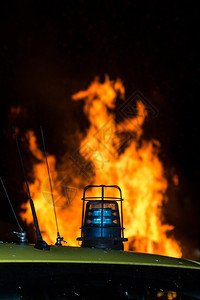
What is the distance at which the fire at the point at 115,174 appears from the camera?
19.5 meters

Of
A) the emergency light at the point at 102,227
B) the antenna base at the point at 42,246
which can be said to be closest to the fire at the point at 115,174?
the emergency light at the point at 102,227

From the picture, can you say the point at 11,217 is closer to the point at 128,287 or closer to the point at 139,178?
the point at 139,178

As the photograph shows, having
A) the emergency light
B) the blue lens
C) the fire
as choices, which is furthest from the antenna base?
the fire

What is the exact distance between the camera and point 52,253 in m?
2.43

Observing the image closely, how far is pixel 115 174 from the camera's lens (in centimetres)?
2048

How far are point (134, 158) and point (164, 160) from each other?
9.06ft

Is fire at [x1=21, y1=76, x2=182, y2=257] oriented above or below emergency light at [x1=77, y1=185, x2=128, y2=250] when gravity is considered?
above

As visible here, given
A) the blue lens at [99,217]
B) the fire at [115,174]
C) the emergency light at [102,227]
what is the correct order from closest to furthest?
1. the emergency light at [102,227]
2. the blue lens at [99,217]
3. the fire at [115,174]

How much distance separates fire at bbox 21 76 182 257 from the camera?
19.5 metres

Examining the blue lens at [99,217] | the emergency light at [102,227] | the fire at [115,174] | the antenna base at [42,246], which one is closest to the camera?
the antenna base at [42,246]

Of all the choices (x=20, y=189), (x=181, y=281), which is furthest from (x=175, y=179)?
(x=181, y=281)

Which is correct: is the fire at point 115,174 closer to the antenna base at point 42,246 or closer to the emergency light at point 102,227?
the emergency light at point 102,227

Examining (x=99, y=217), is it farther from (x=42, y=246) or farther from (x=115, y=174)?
(x=115, y=174)

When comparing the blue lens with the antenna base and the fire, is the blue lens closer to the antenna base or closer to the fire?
the antenna base
